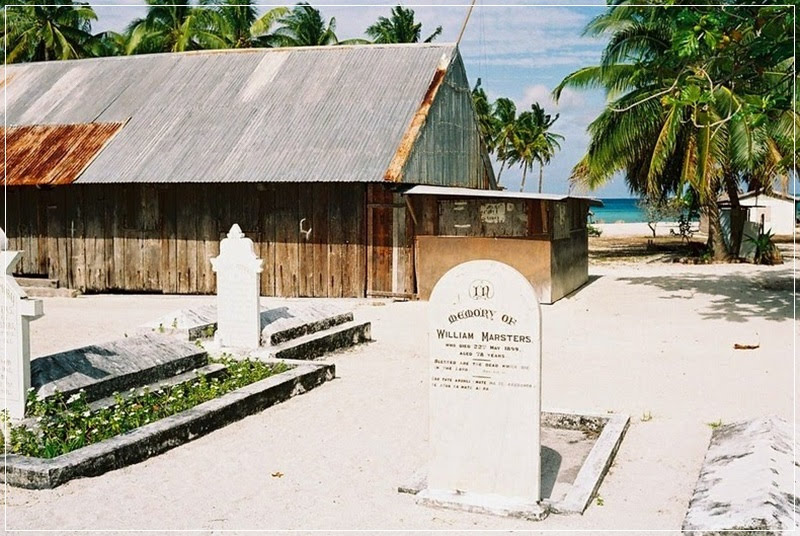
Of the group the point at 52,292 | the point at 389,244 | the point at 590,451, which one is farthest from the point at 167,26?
the point at 590,451

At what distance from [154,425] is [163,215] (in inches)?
513

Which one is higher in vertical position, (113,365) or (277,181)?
(277,181)

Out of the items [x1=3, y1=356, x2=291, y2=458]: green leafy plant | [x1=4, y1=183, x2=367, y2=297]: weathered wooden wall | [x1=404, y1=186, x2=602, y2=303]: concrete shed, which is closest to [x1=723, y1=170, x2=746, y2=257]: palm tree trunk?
[x1=404, y1=186, x2=602, y2=303]: concrete shed

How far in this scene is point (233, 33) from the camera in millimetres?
37219

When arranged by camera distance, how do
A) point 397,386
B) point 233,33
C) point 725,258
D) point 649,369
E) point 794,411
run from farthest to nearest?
point 233,33, point 725,258, point 649,369, point 397,386, point 794,411

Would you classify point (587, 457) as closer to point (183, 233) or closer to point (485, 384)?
point (485, 384)

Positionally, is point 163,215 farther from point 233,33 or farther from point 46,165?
point 233,33

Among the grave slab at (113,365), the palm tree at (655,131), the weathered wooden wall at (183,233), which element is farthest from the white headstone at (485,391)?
the palm tree at (655,131)

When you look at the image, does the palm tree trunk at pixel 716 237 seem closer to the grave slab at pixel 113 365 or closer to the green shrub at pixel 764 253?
the green shrub at pixel 764 253

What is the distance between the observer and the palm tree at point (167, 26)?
3775 centimetres

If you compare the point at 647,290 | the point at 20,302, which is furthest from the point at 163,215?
the point at 20,302

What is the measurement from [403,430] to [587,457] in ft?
6.19

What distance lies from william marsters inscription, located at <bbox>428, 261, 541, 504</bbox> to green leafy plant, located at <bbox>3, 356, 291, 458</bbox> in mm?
2954

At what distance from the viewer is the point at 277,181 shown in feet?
57.4
